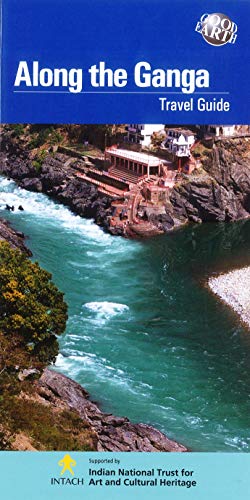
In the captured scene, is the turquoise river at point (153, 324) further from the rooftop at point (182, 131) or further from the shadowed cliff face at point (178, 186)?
the rooftop at point (182, 131)

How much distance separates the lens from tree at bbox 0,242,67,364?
1260 centimetres

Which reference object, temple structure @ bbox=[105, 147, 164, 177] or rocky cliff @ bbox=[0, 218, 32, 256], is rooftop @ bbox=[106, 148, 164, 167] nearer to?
temple structure @ bbox=[105, 147, 164, 177]

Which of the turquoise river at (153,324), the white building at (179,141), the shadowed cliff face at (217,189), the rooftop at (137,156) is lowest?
the turquoise river at (153,324)

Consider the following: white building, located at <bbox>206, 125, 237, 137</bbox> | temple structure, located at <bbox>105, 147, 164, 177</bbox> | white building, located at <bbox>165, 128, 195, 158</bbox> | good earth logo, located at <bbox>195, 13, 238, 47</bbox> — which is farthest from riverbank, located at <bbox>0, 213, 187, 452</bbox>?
good earth logo, located at <bbox>195, 13, 238, 47</bbox>

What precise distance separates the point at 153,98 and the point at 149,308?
3.32m

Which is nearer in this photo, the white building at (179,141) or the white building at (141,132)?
the white building at (141,132)

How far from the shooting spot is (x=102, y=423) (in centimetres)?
1219

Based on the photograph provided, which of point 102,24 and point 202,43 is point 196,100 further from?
point 102,24

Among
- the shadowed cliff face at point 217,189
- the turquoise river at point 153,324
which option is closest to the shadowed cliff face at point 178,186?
the shadowed cliff face at point 217,189

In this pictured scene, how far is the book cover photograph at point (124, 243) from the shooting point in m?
11.4

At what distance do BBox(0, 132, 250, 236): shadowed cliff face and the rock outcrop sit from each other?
2.62 meters

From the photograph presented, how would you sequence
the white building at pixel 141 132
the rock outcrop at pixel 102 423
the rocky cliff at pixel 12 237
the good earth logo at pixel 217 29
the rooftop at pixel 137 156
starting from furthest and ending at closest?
the rocky cliff at pixel 12 237
the rooftop at pixel 137 156
the white building at pixel 141 132
the rock outcrop at pixel 102 423
the good earth logo at pixel 217 29

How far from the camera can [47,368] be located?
1278 centimetres

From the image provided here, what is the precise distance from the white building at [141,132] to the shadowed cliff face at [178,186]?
3.84 ft
